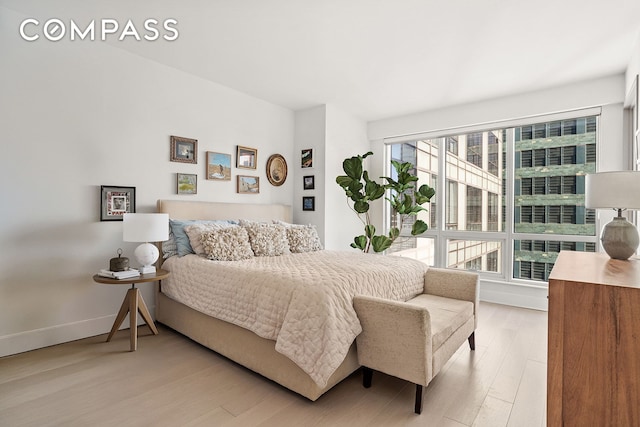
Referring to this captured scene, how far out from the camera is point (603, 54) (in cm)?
303

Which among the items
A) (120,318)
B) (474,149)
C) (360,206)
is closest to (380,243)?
(360,206)

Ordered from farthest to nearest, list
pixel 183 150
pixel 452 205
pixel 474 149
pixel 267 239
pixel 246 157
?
1. pixel 452 205
2. pixel 474 149
3. pixel 246 157
4. pixel 183 150
5. pixel 267 239

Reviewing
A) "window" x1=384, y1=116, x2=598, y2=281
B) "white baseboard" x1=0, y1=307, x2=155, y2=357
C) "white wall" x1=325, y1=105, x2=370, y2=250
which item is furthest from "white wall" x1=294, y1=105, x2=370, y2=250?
"white baseboard" x1=0, y1=307, x2=155, y2=357

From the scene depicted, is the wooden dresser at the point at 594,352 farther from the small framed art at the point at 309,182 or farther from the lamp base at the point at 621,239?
the small framed art at the point at 309,182

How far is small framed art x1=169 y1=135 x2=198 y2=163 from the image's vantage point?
348cm

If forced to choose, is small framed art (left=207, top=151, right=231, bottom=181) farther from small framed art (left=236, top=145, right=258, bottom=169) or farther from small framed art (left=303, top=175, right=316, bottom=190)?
small framed art (left=303, top=175, right=316, bottom=190)

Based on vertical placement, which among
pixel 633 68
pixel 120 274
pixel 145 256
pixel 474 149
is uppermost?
pixel 633 68

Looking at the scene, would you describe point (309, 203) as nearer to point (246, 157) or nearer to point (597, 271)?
point (246, 157)

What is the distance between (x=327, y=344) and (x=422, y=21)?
96.8 inches

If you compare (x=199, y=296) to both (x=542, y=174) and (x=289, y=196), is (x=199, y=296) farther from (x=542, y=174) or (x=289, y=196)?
(x=542, y=174)

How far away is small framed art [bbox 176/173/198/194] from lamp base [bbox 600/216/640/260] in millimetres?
3536

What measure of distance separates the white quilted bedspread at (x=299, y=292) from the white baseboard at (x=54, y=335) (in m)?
0.60

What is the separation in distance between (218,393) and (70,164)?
2.29 m

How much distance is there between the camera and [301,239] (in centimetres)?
370
